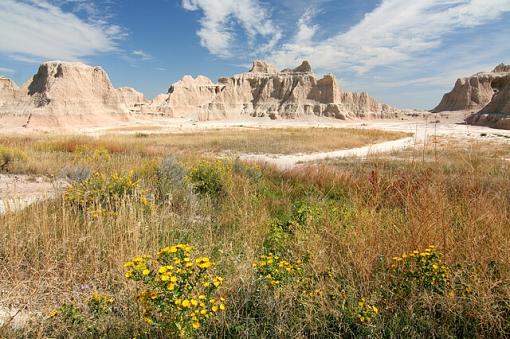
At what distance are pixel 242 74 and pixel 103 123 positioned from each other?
203 ft

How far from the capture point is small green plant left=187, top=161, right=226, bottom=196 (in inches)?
268

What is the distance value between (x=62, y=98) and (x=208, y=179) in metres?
58.7

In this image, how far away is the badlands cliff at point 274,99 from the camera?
90.9 meters

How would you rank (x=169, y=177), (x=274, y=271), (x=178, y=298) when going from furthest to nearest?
(x=169, y=177) → (x=274, y=271) → (x=178, y=298)

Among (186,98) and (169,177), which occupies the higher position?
(186,98)

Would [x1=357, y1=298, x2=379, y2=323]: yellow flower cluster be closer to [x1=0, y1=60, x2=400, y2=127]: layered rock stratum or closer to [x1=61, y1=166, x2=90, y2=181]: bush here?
[x1=61, y1=166, x2=90, y2=181]: bush

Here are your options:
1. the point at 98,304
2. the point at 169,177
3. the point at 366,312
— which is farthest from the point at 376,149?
the point at 98,304

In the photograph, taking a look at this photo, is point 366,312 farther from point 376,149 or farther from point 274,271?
point 376,149

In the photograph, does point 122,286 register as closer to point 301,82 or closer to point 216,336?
point 216,336

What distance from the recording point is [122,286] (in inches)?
115

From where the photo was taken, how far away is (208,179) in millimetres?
6926

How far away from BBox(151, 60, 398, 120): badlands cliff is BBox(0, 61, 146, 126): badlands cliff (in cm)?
2947

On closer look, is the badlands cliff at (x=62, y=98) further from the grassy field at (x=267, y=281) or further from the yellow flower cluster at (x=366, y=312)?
the yellow flower cluster at (x=366, y=312)

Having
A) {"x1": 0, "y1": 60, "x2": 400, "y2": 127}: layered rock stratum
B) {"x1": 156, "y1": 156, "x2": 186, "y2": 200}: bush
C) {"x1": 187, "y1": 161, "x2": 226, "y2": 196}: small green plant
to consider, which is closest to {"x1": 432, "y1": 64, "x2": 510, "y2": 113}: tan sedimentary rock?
{"x1": 0, "y1": 60, "x2": 400, "y2": 127}: layered rock stratum
